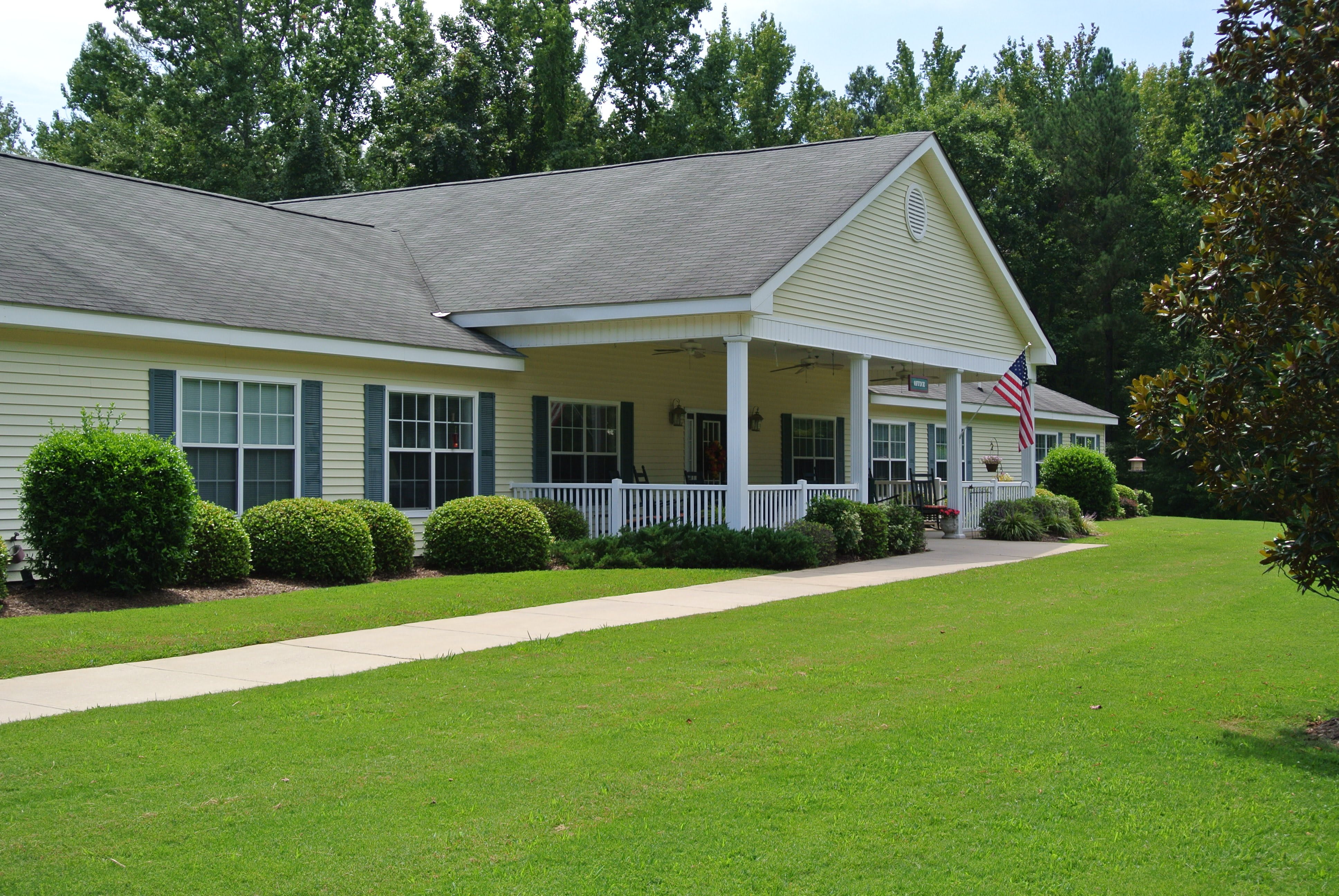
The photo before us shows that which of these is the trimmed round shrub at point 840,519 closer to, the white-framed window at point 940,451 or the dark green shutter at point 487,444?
the dark green shutter at point 487,444

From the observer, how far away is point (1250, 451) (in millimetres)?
7465

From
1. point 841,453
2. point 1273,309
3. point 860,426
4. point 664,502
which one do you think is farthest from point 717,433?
point 1273,309

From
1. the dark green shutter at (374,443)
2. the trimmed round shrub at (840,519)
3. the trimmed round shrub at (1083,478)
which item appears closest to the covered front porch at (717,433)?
the trimmed round shrub at (840,519)

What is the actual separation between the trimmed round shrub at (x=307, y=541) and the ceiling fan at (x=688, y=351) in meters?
6.71

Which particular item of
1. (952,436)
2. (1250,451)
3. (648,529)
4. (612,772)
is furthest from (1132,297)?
(612,772)

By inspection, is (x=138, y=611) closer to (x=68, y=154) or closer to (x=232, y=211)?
(x=232, y=211)

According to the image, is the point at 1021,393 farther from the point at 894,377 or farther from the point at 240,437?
the point at 240,437

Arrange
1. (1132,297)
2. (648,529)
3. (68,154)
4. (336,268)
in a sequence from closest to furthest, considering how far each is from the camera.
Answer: (648,529) < (336,268) < (68,154) < (1132,297)

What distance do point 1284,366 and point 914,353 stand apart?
14616mm

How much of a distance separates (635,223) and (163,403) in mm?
8667

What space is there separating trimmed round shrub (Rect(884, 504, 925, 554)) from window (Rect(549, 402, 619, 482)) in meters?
4.40

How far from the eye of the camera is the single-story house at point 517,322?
1416 centimetres

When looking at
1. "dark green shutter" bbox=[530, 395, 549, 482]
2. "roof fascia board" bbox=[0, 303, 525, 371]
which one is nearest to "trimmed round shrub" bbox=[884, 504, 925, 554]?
"dark green shutter" bbox=[530, 395, 549, 482]

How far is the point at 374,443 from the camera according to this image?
652 inches
